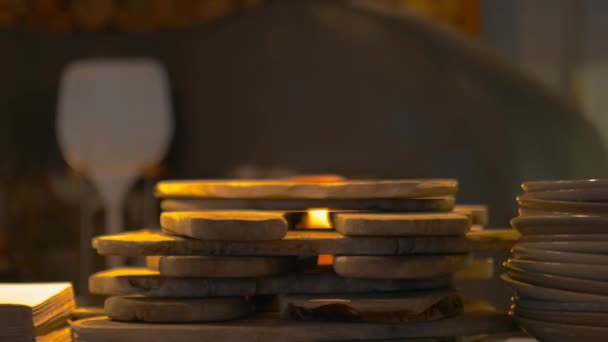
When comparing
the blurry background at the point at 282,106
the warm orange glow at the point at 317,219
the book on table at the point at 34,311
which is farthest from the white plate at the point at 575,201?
the blurry background at the point at 282,106

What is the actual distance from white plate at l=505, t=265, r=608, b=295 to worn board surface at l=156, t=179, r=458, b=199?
0.07 meters

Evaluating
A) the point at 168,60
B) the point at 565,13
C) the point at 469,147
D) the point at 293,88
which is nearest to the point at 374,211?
the point at 469,147

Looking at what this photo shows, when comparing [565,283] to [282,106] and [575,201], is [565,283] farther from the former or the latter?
[282,106]

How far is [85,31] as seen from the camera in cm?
177

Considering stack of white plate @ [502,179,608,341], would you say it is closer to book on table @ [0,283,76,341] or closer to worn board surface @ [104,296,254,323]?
worn board surface @ [104,296,254,323]

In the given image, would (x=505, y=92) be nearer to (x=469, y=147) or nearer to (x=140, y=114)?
(x=469, y=147)

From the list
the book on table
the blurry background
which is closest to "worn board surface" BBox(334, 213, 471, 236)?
the book on table

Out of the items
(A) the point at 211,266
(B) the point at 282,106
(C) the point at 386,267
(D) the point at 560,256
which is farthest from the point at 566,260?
(B) the point at 282,106

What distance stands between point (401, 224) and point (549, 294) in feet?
0.33

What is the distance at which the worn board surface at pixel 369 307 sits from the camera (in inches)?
17.9

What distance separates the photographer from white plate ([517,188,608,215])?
0.45 m

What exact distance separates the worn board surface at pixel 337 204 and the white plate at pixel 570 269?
0.07 m

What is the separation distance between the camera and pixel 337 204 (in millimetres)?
500

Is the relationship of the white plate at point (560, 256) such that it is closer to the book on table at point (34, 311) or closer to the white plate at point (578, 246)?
the white plate at point (578, 246)
